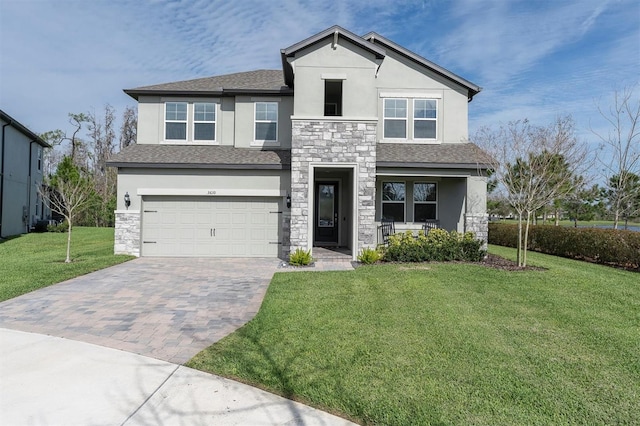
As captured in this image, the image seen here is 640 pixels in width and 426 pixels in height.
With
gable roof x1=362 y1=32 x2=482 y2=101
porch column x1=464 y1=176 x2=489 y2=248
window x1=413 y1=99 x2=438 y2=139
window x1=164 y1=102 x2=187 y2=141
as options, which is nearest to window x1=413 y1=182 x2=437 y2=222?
porch column x1=464 y1=176 x2=489 y2=248

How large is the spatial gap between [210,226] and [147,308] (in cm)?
683

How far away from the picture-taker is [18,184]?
71.3ft

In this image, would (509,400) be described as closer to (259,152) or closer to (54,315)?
(54,315)

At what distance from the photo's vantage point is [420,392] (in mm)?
3645

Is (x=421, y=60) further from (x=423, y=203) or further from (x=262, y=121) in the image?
(x=262, y=121)

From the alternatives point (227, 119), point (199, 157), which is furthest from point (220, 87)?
point (199, 157)

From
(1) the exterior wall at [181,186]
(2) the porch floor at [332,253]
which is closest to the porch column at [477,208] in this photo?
(2) the porch floor at [332,253]

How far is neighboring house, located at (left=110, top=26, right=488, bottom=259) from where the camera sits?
1170 cm

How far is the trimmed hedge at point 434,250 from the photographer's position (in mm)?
11172

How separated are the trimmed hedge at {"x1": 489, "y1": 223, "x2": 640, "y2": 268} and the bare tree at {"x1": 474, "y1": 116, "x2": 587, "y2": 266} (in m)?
2.88

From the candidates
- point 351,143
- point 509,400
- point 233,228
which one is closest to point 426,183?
point 351,143

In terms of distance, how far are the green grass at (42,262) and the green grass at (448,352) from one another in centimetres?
559

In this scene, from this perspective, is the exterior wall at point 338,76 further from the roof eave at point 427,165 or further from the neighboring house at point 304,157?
the roof eave at point 427,165

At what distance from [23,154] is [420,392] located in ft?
89.8
